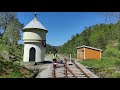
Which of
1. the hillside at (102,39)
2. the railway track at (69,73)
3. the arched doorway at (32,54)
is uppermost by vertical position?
the hillside at (102,39)

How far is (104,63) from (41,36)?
6279mm

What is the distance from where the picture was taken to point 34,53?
14859 mm

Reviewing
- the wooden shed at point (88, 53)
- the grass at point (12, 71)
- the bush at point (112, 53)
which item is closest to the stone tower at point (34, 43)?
the grass at point (12, 71)

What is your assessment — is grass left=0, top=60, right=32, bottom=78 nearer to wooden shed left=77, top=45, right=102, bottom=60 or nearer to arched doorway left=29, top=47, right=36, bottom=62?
arched doorway left=29, top=47, right=36, bottom=62

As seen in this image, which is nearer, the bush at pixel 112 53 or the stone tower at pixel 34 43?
the stone tower at pixel 34 43

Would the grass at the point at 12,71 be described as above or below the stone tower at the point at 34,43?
below

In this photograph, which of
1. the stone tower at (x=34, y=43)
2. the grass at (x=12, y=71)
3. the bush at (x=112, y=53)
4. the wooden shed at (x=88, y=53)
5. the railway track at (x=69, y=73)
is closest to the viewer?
the grass at (x=12, y=71)

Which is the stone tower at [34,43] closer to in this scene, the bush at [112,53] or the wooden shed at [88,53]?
the wooden shed at [88,53]

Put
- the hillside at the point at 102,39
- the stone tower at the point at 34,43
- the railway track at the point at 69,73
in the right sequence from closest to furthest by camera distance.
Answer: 1. the railway track at the point at 69,73
2. the stone tower at the point at 34,43
3. the hillside at the point at 102,39

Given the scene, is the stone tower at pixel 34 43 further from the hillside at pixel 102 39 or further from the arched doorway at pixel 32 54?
the hillside at pixel 102 39

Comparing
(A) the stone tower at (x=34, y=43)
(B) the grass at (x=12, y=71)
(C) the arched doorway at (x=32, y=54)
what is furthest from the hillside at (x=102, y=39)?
(B) the grass at (x=12, y=71)
